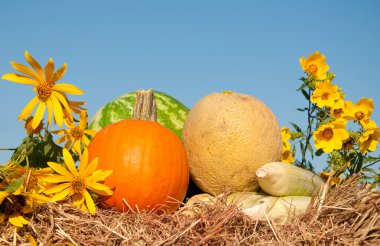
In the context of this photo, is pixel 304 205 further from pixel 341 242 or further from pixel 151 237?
pixel 151 237

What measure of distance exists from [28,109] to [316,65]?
2.54 metres

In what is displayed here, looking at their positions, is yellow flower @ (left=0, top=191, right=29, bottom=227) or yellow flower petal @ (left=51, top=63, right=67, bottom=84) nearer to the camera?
yellow flower @ (left=0, top=191, right=29, bottom=227)

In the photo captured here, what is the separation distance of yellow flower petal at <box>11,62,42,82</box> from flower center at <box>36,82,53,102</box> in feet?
0.17

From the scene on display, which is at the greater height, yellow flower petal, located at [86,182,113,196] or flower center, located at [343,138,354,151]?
flower center, located at [343,138,354,151]

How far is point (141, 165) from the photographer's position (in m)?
3.56

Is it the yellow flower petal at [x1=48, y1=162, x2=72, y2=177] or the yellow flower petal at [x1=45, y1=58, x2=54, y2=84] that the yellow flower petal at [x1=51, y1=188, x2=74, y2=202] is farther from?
the yellow flower petal at [x1=45, y1=58, x2=54, y2=84]

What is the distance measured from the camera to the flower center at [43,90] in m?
3.58

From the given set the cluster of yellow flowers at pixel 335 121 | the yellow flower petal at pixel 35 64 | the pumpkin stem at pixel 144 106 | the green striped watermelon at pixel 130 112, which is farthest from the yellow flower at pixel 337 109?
the yellow flower petal at pixel 35 64

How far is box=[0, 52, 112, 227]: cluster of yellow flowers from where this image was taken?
3.20 metres

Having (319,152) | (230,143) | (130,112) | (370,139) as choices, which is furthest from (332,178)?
(130,112)

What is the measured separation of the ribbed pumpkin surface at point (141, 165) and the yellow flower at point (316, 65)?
1550 mm

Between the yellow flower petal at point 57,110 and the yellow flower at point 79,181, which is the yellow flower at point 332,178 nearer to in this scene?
the yellow flower at point 79,181

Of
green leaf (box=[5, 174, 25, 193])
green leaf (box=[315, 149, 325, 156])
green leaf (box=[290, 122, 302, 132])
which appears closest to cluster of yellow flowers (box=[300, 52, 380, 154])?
green leaf (box=[315, 149, 325, 156])

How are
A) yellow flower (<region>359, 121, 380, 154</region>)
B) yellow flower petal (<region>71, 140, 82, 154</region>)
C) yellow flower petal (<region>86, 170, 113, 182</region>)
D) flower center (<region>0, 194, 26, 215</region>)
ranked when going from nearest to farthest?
flower center (<region>0, 194, 26, 215</region>)
yellow flower petal (<region>86, 170, 113, 182</region>)
yellow flower petal (<region>71, 140, 82, 154</region>)
yellow flower (<region>359, 121, 380, 154</region>)
